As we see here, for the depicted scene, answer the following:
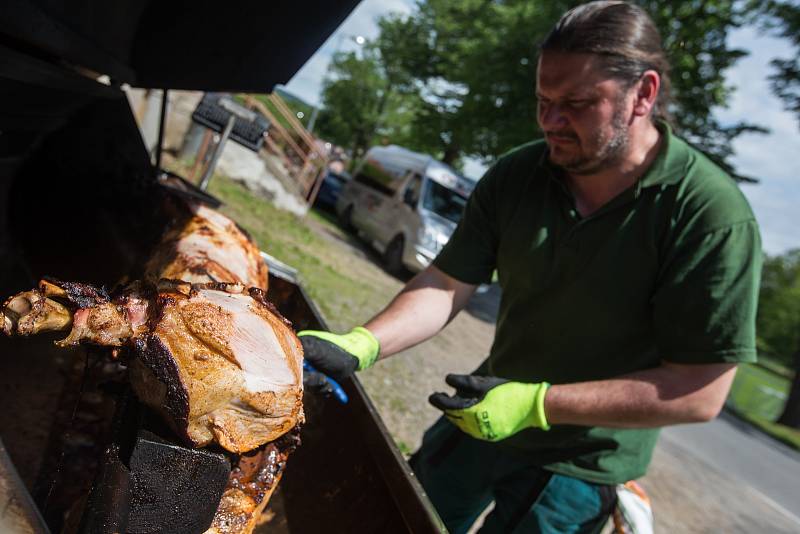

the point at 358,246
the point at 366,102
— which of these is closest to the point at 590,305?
the point at 358,246

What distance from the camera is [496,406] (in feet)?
6.26

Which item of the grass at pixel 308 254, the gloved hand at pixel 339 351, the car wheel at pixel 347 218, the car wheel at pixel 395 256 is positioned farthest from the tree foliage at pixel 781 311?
the gloved hand at pixel 339 351

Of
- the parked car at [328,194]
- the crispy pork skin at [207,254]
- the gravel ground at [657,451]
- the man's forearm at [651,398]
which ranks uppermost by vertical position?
the man's forearm at [651,398]

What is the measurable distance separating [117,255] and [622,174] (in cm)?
260

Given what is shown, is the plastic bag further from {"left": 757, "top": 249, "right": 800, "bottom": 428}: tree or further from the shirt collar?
{"left": 757, "top": 249, "right": 800, "bottom": 428}: tree

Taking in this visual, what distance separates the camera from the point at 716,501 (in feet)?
21.8

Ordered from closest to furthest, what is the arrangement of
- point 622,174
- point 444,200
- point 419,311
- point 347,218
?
point 622,174, point 419,311, point 444,200, point 347,218

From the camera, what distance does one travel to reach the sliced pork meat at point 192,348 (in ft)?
3.94

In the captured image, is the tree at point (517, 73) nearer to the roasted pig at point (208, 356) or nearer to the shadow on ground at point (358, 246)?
the shadow on ground at point (358, 246)

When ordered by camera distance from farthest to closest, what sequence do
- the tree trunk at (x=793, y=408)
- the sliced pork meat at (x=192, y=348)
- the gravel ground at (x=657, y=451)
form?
the tree trunk at (x=793, y=408)
the gravel ground at (x=657, y=451)
the sliced pork meat at (x=192, y=348)

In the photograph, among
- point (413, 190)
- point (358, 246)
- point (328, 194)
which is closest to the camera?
point (413, 190)

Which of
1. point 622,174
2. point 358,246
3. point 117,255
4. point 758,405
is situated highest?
Answer: point 622,174

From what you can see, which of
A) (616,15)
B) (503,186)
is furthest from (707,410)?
(616,15)

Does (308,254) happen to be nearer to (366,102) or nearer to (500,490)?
(500,490)
